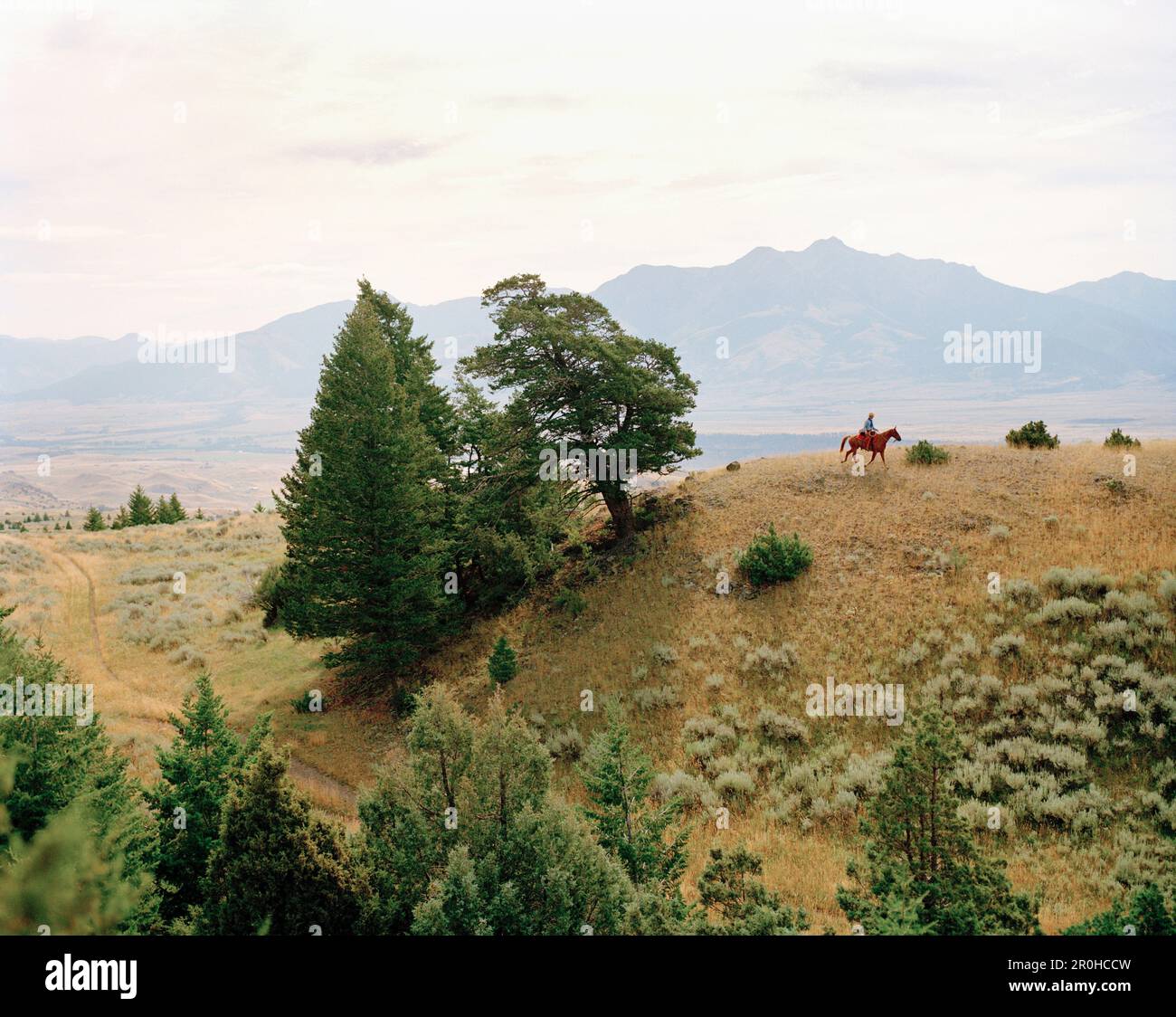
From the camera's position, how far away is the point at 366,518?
80.3ft

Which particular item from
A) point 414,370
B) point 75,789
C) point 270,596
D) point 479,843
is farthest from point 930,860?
point 270,596

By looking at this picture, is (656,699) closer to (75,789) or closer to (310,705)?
(310,705)

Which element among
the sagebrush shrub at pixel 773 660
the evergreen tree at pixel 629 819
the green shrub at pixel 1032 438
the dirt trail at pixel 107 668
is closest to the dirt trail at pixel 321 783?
the dirt trail at pixel 107 668

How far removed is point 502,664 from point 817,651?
11.0 metres

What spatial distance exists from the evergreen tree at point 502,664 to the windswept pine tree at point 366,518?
9.37ft

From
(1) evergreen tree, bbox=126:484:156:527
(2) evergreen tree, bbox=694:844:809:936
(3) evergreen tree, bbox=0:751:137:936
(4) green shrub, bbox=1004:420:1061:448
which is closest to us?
(3) evergreen tree, bbox=0:751:137:936

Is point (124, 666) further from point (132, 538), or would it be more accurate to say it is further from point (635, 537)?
point (132, 538)

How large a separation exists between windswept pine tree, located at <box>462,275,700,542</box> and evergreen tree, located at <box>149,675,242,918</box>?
51.4 feet

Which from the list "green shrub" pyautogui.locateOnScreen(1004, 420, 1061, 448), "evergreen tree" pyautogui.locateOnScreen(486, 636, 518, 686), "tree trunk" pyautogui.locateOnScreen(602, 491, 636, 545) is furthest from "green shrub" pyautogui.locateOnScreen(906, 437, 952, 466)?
"evergreen tree" pyautogui.locateOnScreen(486, 636, 518, 686)

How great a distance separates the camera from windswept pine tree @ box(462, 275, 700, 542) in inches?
1046

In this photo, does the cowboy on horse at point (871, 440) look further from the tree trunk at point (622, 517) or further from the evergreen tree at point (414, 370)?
the evergreen tree at point (414, 370)

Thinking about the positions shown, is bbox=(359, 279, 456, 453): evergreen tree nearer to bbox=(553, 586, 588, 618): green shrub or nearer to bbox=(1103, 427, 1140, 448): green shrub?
bbox=(553, 586, 588, 618): green shrub

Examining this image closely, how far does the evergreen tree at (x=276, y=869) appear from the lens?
321 inches
